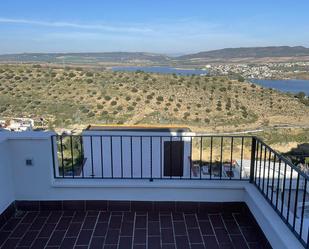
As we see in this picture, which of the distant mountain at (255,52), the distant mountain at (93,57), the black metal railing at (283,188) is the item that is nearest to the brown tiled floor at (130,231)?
the black metal railing at (283,188)

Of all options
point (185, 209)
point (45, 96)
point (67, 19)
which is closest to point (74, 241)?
point (185, 209)

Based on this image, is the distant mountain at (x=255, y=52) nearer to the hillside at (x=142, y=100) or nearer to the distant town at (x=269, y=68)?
the distant town at (x=269, y=68)

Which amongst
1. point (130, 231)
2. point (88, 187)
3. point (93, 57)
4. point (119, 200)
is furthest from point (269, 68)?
point (130, 231)

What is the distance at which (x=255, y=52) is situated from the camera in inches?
2650

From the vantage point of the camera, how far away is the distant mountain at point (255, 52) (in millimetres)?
62719

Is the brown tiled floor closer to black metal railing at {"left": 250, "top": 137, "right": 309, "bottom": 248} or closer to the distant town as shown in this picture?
black metal railing at {"left": 250, "top": 137, "right": 309, "bottom": 248}

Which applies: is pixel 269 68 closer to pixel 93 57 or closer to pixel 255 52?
pixel 255 52

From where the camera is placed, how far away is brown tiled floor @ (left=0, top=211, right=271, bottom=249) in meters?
2.73

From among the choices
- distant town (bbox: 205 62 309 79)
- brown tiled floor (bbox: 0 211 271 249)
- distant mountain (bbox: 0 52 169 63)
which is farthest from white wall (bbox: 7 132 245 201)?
distant mountain (bbox: 0 52 169 63)

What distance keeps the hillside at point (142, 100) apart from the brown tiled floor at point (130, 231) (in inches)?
831

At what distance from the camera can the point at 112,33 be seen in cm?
4100

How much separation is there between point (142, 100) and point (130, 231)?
1029 inches

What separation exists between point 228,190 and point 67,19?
100ft

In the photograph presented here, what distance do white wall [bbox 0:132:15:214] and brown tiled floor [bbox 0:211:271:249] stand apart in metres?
0.20
